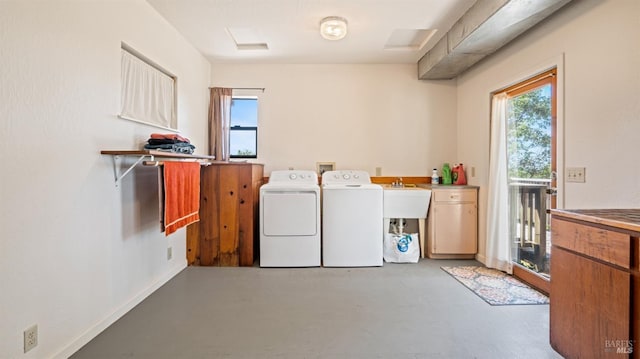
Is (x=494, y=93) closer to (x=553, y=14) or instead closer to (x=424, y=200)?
(x=553, y=14)

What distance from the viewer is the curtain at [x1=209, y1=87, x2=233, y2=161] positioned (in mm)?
3756

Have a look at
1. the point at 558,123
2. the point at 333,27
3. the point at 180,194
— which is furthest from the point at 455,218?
the point at 180,194

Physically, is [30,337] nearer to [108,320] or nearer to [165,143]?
[108,320]

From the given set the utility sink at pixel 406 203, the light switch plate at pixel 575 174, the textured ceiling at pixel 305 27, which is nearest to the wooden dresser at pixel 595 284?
the light switch plate at pixel 575 174

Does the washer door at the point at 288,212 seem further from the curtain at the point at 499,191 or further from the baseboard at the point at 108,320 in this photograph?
the curtain at the point at 499,191

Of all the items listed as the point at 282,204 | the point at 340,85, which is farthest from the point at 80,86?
the point at 340,85

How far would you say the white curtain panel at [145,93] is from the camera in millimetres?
2221

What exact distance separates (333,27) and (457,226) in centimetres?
262

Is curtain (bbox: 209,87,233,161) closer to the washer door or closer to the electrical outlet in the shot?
the washer door

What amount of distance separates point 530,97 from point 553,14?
701mm

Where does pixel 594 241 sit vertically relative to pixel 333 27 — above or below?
below

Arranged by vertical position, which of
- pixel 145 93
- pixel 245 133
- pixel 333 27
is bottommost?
pixel 245 133

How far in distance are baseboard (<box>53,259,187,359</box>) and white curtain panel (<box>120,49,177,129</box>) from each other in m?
1.42

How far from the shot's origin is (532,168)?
2.69 m
